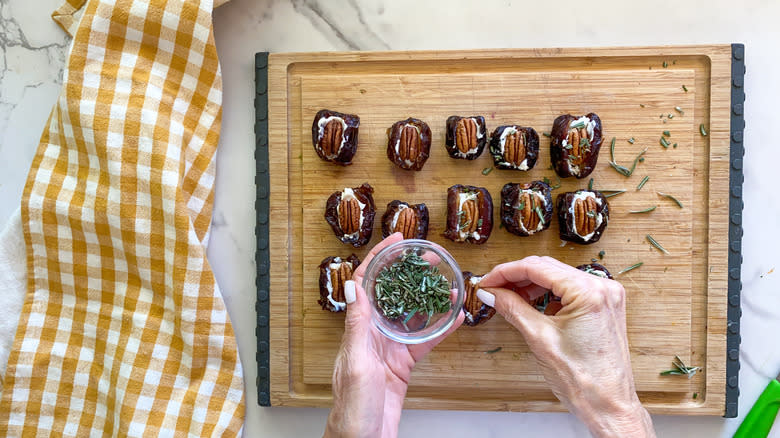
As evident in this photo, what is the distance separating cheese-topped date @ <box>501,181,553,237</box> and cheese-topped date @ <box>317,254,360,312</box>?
693 mm

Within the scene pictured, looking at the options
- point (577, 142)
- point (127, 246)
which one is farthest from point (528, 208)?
point (127, 246)

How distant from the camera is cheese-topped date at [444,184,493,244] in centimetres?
233

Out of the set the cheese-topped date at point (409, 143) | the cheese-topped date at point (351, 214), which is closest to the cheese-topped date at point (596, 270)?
the cheese-topped date at point (409, 143)

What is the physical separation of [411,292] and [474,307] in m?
0.37

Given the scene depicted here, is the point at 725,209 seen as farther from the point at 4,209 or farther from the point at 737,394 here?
the point at 4,209

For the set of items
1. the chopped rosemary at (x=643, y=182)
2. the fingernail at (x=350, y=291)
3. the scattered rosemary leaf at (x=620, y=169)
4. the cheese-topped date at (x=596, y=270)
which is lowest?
the fingernail at (x=350, y=291)

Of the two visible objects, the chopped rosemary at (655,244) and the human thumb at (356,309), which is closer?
the human thumb at (356,309)

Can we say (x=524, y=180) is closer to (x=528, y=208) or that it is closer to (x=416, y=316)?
(x=528, y=208)

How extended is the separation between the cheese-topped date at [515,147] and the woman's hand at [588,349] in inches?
20.1

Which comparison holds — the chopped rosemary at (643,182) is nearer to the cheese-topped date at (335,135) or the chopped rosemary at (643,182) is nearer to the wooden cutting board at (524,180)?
the wooden cutting board at (524,180)

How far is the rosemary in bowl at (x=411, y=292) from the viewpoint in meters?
2.12

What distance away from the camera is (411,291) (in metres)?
2.11

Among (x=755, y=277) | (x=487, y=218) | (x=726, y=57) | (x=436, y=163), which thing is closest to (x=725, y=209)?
(x=755, y=277)

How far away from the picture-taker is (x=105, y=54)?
2375 millimetres
